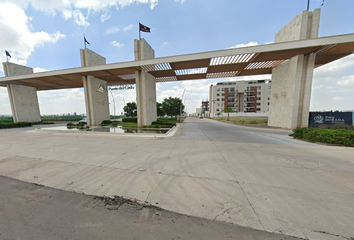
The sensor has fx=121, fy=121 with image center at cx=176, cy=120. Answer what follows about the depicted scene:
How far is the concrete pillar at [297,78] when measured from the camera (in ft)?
42.5

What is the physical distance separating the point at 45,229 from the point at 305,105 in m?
20.8

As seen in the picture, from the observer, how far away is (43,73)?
1770 centimetres

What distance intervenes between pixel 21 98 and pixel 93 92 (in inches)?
676

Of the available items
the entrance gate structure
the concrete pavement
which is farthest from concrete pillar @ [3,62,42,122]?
the concrete pavement

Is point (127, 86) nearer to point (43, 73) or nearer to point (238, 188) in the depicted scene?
point (43, 73)

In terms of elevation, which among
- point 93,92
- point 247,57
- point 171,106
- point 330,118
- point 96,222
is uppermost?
point 247,57

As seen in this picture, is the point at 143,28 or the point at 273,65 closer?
the point at 143,28

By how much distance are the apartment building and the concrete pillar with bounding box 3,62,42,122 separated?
60834 millimetres

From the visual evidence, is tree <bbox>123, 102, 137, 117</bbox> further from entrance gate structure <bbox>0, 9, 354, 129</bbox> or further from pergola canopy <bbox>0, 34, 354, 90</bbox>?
pergola canopy <bbox>0, 34, 354, 90</bbox>

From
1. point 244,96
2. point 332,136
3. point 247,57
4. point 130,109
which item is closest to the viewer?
point 332,136

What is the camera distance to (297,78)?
1371 centimetres

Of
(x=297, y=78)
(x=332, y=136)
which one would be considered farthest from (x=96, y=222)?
(x=297, y=78)

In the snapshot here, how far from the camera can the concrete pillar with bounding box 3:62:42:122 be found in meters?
21.9

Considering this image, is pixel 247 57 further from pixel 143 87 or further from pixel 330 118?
pixel 143 87
